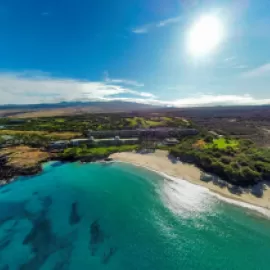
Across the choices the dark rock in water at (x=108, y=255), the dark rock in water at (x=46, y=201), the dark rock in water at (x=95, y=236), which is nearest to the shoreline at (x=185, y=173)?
the dark rock in water at (x=95, y=236)

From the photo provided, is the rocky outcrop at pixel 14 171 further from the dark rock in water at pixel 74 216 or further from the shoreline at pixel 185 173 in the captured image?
the shoreline at pixel 185 173

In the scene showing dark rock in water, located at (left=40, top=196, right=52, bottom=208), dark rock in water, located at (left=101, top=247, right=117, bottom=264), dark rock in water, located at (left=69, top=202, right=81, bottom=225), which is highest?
dark rock in water, located at (left=101, top=247, right=117, bottom=264)

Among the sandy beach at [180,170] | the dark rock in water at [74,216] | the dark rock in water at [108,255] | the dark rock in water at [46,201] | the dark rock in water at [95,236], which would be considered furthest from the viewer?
the dark rock in water at [46,201]

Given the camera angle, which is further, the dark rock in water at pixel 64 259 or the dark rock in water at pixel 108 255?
the dark rock in water at pixel 108 255

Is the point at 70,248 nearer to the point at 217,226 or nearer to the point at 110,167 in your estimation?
the point at 217,226

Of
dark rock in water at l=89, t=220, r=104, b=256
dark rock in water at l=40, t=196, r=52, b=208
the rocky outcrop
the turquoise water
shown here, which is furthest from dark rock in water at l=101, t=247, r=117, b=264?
the rocky outcrop

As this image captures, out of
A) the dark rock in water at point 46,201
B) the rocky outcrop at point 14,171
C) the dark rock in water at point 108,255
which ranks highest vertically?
the dark rock in water at point 108,255

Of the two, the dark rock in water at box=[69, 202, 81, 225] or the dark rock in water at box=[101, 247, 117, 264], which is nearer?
the dark rock in water at box=[101, 247, 117, 264]

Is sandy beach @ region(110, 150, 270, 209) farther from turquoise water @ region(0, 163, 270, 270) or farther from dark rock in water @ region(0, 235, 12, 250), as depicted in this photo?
dark rock in water @ region(0, 235, 12, 250)
